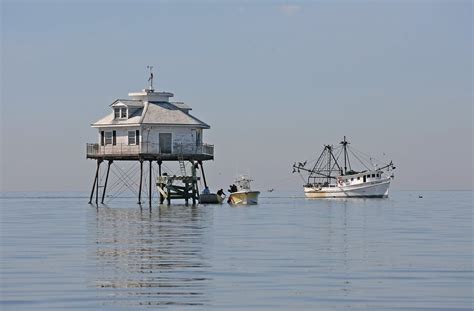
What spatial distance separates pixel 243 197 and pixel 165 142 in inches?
564

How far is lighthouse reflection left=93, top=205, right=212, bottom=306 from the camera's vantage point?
28.1 meters

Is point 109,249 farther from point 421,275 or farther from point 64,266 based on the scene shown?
point 421,275

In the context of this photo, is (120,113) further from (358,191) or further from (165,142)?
(358,191)

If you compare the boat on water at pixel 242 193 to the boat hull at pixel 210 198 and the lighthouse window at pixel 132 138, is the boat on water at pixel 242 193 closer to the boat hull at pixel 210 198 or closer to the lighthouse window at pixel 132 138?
the boat hull at pixel 210 198

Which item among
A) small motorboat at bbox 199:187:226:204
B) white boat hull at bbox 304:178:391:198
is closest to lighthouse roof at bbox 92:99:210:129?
small motorboat at bbox 199:187:226:204

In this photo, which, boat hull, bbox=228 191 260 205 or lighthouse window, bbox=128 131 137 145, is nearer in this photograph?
lighthouse window, bbox=128 131 137 145

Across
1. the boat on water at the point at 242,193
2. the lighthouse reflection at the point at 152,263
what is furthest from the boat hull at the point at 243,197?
the lighthouse reflection at the point at 152,263

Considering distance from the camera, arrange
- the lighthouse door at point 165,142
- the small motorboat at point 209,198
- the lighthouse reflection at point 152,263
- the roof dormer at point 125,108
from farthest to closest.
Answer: the small motorboat at point 209,198, the roof dormer at point 125,108, the lighthouse door at point 165,142, the lighthouse reflection at point 152,263

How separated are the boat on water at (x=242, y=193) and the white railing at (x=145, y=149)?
9.04m

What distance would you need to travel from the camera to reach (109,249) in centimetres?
4291

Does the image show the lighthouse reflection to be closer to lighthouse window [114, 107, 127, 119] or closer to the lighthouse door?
the lighthouse door

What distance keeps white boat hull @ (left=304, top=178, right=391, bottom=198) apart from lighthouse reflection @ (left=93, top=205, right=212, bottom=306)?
8205 cm

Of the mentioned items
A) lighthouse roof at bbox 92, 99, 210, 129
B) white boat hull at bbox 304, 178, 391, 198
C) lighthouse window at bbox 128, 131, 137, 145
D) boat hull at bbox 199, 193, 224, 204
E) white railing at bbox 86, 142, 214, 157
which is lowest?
boat hull at bbox 199, 193, 224, 204

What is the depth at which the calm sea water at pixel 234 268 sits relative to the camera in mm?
27188
